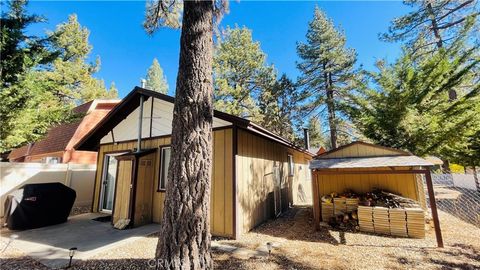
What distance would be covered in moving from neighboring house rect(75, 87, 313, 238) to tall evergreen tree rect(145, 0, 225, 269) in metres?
2.11

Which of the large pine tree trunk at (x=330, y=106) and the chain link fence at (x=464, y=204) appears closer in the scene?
the chain link fence at (x=464, y=204)

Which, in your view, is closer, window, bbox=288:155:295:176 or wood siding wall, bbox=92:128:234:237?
wood siding wall, bbox=92:128:234:237

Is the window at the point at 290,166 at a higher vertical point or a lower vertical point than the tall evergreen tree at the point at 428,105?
lower

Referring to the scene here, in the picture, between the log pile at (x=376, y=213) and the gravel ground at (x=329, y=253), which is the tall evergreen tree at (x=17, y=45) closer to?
the gravel ground at (x=329, y=253)

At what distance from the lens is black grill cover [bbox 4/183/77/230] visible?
5.65 m

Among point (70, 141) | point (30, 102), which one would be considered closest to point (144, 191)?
point (30, 102)

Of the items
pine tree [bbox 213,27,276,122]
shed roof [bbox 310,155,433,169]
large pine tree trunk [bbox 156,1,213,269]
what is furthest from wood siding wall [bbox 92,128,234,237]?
pine tree [bbox 213,27,276,122]

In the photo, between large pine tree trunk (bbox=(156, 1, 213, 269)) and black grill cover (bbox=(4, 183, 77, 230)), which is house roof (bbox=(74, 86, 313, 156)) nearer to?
large pine tree trunk (bbox=(156, 1, 213, 269))

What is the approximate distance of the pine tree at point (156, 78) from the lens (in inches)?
1109

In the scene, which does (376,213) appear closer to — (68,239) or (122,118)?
(68,239)

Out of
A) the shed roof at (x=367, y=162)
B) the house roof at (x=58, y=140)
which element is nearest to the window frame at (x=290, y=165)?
the shed roof at (x=367, y=162)

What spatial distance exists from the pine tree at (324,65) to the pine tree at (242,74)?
3.15 m

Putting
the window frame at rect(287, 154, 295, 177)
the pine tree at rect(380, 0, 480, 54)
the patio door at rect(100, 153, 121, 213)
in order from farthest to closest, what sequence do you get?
the pine tree at rect(380, 0, 480, 54) < the window frame at rect(287, 154, 295, 177) < the patio door at rect(100, 153, 121, 213)

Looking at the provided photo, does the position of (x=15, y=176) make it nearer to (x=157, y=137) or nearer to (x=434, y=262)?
(x=157, y=137)
